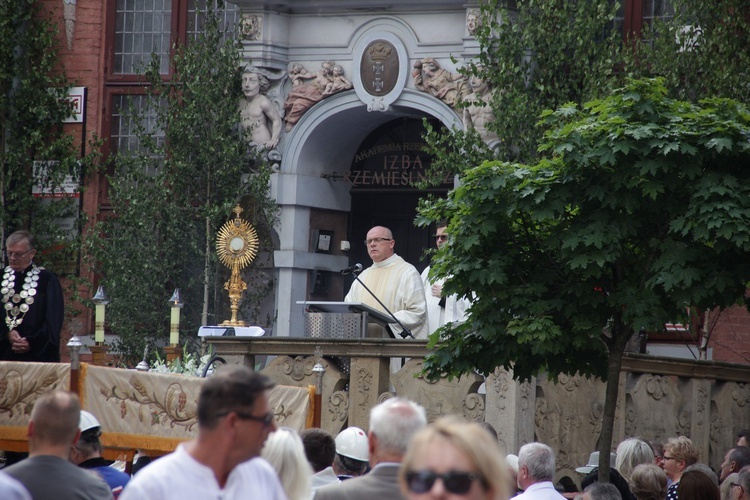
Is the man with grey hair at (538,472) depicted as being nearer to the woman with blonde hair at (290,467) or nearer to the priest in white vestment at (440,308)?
the woman with blonde hair at (290,467)

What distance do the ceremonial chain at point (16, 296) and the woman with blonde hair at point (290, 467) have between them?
22.2 ft

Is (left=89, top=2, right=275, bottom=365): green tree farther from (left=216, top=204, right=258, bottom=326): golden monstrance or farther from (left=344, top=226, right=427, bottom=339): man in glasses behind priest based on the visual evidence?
(left=344, top=226, right=427, bottom=339): man in glasses behind priest

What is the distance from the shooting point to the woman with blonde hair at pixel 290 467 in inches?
222

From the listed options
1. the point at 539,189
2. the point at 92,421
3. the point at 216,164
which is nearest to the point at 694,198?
the point at 539,189

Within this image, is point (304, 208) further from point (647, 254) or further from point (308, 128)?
point (647, 254)

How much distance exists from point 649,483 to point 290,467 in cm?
409

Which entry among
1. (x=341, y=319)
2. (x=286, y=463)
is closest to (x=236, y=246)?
(x=341, y=319)

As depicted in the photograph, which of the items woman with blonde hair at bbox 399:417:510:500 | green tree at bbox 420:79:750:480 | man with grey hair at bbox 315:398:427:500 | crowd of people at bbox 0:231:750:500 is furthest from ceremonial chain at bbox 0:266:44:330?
woman with blonde hair at bbox 399:417:510:500

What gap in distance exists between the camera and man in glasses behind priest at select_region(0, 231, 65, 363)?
39.3 ft

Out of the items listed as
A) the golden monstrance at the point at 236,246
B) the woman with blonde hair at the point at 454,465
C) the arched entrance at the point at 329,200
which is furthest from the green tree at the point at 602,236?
the arched entrance at the point at 329,200

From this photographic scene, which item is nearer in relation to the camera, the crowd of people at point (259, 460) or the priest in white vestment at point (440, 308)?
the crowd of people at point (259, 460)

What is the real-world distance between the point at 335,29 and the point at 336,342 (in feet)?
23.8

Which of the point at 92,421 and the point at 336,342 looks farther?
the point at 336,342

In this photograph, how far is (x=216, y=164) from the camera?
62.3 ft
